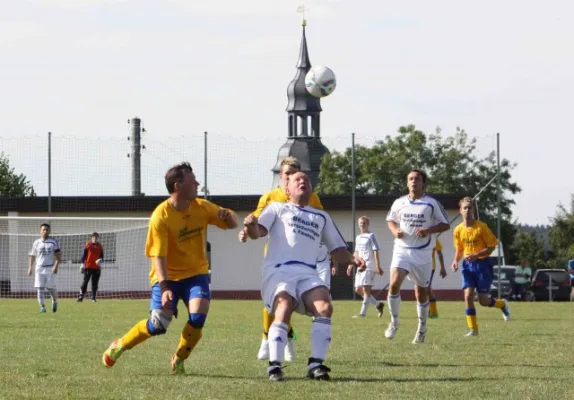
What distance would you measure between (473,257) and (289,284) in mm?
7339

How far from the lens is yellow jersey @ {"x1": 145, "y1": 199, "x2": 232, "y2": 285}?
9281mm

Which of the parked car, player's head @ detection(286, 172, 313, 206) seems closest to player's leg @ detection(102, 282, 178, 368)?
player's head @ detection(286, 172, 313, 206)

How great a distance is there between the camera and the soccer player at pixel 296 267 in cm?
883

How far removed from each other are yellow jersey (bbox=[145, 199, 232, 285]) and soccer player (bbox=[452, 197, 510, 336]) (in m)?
6.63

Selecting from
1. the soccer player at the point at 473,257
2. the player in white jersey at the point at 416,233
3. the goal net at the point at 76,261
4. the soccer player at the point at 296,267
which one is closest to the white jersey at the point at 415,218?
the player in white jersey at the point at 416,233

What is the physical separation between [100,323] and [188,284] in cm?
939

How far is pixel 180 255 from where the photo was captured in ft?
30.9

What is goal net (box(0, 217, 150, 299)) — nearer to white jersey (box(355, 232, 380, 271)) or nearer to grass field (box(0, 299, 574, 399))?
white jersey (box(355, 232, 380, 271))

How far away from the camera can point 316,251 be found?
9234 millimetres

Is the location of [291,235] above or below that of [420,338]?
above

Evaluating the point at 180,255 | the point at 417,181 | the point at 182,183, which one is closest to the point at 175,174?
the point at 182,183

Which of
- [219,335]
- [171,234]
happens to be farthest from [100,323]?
[171,234]

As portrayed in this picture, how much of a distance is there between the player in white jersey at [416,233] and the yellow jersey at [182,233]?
452cm

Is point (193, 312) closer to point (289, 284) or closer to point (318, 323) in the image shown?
point (289, 284)
